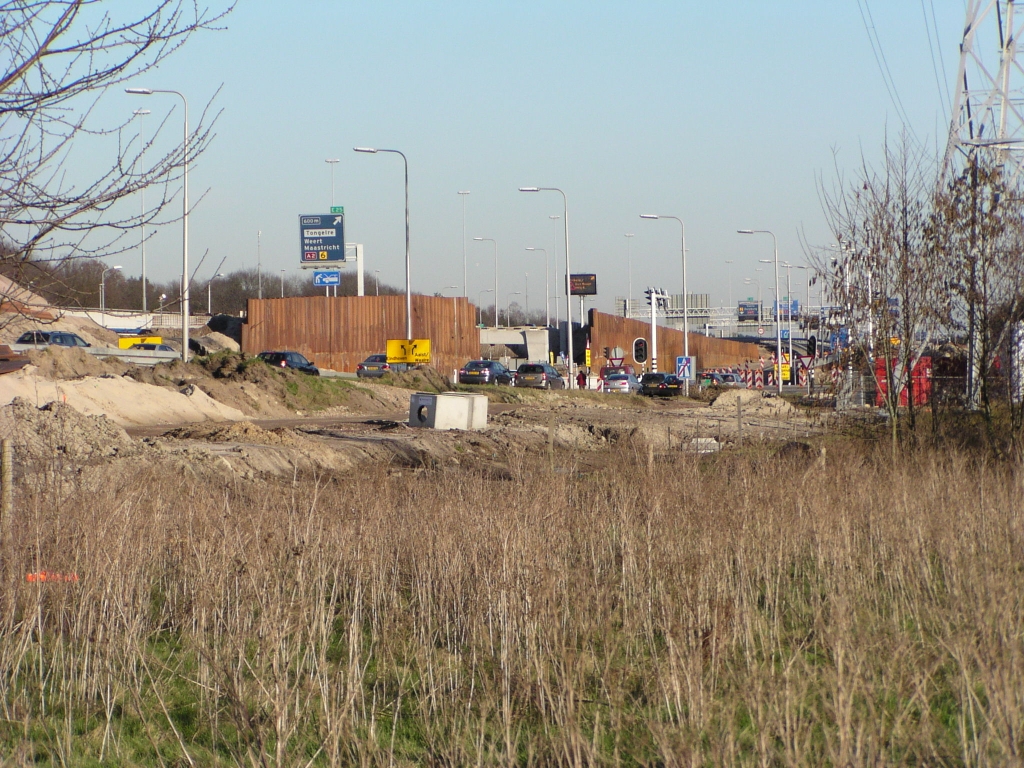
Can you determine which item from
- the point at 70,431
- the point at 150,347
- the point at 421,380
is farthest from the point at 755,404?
the point at 150,347

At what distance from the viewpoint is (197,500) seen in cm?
972

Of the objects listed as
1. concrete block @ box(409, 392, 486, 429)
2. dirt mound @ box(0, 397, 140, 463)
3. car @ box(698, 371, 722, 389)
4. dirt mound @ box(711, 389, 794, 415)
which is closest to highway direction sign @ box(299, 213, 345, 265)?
car @ box(698, 371, 722, 389)

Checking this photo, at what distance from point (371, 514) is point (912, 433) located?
28.8 ft

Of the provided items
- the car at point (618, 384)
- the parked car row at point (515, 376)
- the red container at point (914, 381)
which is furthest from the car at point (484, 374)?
the red container at point (914, 381)

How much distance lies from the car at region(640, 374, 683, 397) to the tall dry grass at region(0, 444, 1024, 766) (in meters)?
37.9

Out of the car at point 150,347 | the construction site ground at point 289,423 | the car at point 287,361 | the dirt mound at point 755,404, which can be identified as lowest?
the dirt mound at point 755,404

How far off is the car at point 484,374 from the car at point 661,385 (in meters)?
6.92

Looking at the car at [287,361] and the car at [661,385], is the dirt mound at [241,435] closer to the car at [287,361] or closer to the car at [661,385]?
the car at [287,361]

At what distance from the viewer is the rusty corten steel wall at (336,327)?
5978 cm

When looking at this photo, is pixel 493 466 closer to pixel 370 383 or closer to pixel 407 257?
pixel 370 383

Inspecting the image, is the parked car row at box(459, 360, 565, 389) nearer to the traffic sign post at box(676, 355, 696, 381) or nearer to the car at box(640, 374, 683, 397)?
the car at box(640, 374, 683, 397)

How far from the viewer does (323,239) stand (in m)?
75.5

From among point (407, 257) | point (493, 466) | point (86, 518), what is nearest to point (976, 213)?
point (493, 466)

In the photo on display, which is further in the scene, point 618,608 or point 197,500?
point 197,500
